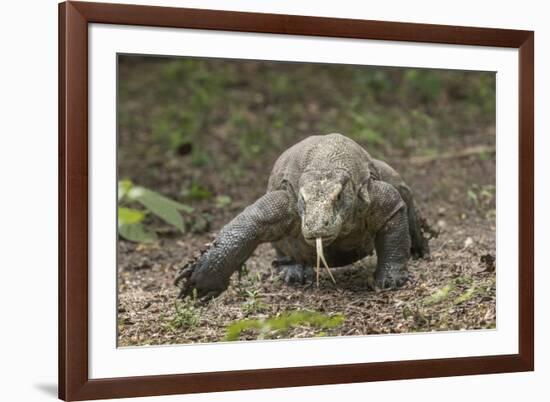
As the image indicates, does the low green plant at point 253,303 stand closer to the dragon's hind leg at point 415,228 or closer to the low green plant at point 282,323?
the low green plant at point 282,323

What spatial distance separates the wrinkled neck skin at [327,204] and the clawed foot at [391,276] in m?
0.40

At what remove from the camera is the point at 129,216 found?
8.41 metres

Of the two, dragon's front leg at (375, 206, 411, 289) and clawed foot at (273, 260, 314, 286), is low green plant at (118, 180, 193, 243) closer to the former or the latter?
clawed foot at (273, 260, 314, 286)

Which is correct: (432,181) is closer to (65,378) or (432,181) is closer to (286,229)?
(286,229)

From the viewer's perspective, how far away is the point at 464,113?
11.3 meters

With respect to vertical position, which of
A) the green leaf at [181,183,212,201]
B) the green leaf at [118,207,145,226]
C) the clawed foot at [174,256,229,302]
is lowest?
the clawed foot at [174,256,229,302]

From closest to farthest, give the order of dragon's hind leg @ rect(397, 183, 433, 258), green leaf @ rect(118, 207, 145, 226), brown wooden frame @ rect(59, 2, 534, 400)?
brown wooden frame @ rect(59, 2, 534, 400), dragon's hind leg @ rect(397, 183, 433, 258), green leaf @ rect(118, 207, 145, 226)

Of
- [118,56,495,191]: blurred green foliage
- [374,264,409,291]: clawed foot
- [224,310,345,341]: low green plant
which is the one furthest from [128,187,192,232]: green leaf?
[224,310,345,341]: low green plant

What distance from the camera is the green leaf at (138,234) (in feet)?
28.1

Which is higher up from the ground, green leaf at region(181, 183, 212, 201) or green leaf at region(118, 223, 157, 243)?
green leaf at region(181, 183, 212, 201)

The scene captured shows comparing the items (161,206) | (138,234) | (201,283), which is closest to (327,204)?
(201,283)

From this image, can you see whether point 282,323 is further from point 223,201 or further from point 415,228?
point 223,201

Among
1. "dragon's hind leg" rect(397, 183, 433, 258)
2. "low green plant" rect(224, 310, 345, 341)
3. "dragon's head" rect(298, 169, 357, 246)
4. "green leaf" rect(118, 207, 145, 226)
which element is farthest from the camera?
"green leaf" rect(118, 207, 145, 226)

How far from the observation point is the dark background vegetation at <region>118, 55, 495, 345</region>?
5805 mm
